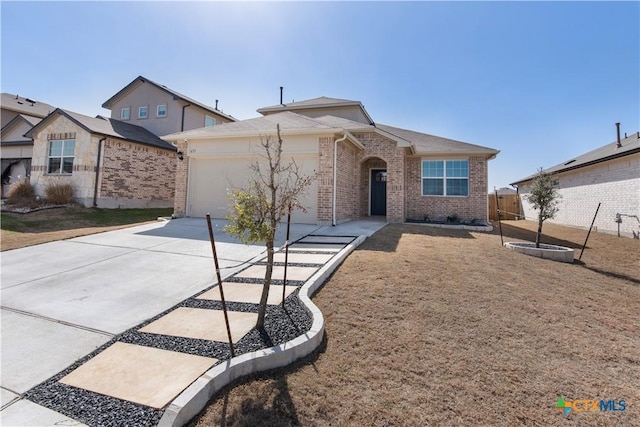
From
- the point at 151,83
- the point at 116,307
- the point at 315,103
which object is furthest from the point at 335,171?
the point at 151,83

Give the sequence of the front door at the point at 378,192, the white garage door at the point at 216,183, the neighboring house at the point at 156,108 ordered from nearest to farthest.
Result: the white garage door at the point at 216,183 → the front door at the point at 378,192 → the neighboring house at the point at 156,108

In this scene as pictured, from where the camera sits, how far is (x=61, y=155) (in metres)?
15.6

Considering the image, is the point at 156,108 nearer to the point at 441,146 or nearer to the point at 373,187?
the point at 373,187

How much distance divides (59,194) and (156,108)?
844 centimetres

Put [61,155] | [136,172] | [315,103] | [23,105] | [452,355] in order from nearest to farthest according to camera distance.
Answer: [452,355] → [61,155] → [136,172] → [315,103] → [23,105]

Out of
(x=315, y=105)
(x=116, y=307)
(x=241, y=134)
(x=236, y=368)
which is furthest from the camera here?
(x=315, y=105)

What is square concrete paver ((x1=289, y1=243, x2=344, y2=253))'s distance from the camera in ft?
23.4

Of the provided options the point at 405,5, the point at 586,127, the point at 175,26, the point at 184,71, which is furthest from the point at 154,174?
the point at 586,127

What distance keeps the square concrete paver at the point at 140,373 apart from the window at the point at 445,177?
13120 mm

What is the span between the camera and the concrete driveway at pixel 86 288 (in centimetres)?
315

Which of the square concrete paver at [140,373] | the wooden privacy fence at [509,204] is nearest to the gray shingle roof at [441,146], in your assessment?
the wooden privacy fence at [509,204]

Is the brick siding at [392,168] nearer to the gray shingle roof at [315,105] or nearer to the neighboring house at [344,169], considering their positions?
the neighboring house at [344,169]

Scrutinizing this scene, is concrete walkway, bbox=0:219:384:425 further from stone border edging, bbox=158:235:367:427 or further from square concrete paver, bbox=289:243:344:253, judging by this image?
stone border edging, bbox=158:235:367:427

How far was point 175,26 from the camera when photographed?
30.6 ft
